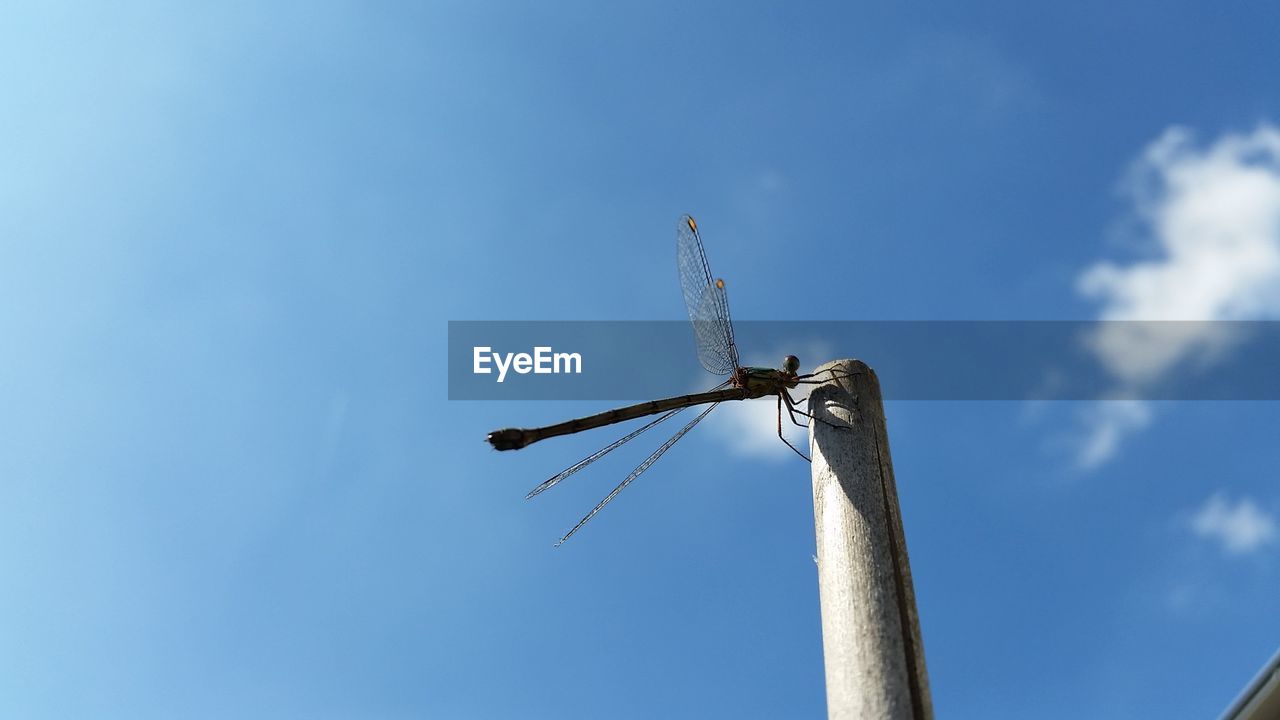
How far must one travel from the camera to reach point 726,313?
15.6 ft

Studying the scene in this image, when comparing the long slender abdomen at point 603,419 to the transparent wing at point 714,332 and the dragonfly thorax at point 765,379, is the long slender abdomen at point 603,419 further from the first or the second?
the transparent wing at point 714,332

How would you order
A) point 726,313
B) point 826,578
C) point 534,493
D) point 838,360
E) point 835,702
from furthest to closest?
point 726,313 < point 534,493 < point 838,360 < point 826,578 < point 835,702

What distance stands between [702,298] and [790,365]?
151 cm

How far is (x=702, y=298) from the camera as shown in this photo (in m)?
4.88

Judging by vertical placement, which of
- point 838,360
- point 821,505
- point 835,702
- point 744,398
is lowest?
point 835,702

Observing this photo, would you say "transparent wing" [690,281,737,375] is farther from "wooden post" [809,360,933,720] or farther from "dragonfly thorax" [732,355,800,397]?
"wooden post" [809,360,933,720]

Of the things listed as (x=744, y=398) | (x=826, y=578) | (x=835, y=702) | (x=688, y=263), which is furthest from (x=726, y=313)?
(x=835, y=702)

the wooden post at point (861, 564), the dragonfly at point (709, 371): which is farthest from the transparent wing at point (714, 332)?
the wooden post at point (861, 564)

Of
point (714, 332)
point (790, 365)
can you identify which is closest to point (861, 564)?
point (790, 365)

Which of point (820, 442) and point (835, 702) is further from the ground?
point (820, 442)

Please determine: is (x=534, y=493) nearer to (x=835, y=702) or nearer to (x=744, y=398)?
(x=744, y=398)

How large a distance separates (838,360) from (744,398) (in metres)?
1.08

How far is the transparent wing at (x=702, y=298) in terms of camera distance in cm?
464

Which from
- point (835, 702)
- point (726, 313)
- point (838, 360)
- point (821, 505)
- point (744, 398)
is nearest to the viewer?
point (835, 702)
